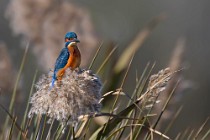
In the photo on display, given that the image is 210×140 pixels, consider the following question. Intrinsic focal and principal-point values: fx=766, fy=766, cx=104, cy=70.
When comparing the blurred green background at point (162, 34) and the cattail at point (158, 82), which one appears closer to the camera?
the cattail at point (158, 82)

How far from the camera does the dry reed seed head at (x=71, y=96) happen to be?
1764 millimetres

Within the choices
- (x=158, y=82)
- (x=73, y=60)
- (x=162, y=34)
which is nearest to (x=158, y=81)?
(x=158, y=82)

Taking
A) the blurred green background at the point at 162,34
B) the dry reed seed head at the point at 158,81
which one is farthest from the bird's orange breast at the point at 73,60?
the blurred green background at the point at 162,34

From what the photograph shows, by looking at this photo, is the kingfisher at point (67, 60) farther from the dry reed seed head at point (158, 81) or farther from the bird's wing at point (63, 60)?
the dry reed seed head at point (158, 81)

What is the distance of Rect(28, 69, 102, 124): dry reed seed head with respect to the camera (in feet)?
5.79

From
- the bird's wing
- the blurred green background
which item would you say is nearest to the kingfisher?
the bird's wing

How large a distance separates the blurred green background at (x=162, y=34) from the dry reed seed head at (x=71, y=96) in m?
5.16

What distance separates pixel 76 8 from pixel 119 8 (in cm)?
582

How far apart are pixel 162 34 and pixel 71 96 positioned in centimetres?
731

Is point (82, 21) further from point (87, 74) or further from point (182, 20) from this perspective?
point (182, 20)

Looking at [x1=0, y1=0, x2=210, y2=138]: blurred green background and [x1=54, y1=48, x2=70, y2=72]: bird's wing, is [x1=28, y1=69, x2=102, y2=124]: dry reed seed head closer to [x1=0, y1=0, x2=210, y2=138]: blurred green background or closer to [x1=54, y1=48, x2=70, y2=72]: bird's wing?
[x1=54, y1=48, x2=70, y2=72]: bird's wing

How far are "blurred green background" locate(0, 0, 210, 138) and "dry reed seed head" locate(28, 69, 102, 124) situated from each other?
516 centimetres

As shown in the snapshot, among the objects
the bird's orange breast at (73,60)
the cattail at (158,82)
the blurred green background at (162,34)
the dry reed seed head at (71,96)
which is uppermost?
the blurred green background at (162,34)

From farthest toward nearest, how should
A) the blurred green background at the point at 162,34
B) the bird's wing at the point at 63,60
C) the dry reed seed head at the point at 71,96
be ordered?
the blurred green background at the point at 162,34 → the bird's wing at the point at 63,60 → the dry reed seed head at the point at 71,96
